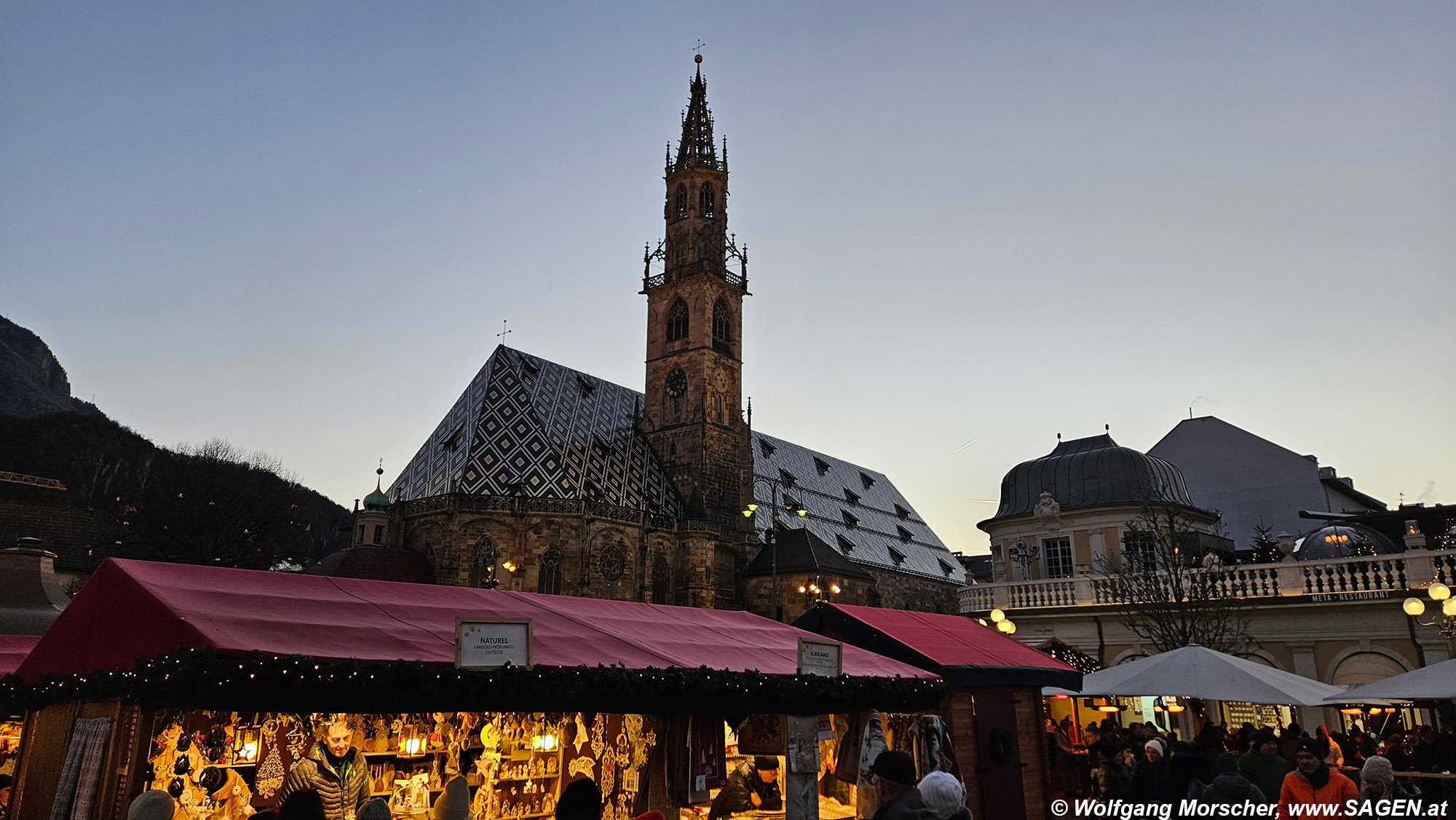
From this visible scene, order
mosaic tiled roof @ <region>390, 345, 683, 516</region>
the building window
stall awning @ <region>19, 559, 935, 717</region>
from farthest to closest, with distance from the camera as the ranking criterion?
mosaic tiled roof @ <region>390, 345, 683, 516</region> → the building window → stall awning @ <region>19, 559, 935, 717</region>

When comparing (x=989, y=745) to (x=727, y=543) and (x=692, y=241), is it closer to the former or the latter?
(x=727, y=543)

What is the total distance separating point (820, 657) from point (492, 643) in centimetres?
417

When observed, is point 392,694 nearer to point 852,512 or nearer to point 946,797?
point 946,797

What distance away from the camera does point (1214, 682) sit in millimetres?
11938

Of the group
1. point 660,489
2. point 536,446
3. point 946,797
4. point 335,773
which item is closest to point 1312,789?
point 946,797

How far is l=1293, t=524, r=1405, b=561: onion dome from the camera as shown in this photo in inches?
1077

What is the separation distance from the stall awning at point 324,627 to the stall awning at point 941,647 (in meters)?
1.73

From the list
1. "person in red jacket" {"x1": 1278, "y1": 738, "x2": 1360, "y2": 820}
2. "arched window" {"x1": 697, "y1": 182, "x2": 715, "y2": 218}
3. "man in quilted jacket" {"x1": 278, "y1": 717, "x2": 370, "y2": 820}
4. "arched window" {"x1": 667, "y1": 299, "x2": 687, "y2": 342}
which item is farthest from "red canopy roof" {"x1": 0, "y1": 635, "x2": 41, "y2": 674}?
"arched window" {"x1": 697, "y1": 182, "x2": 715, "y2": 218}

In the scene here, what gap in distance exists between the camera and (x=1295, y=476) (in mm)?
40781

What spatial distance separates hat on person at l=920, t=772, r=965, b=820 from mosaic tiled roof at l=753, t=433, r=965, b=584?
4275 cm

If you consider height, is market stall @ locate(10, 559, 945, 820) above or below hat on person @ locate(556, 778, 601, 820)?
above

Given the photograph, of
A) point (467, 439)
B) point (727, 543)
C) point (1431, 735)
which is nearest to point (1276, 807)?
point (1431, 735)

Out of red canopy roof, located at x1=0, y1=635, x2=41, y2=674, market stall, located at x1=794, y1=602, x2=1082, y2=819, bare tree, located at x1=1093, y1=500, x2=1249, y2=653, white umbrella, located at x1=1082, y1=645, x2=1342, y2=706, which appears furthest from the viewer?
bare tree, located at x1=1093, y1=500, x2=1249, y2=653

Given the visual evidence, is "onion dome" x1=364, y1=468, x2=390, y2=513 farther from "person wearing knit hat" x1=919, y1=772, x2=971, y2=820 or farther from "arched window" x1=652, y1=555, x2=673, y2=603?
"person wearing knit hat" x1=919, y1=772, x2=971, y2=820
